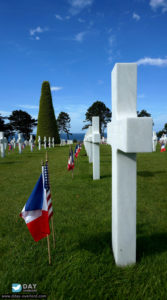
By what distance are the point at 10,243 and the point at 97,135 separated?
4652mm

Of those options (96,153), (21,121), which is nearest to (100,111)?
(21,121)

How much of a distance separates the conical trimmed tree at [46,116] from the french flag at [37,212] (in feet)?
119

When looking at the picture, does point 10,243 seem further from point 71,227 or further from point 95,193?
point 95,193

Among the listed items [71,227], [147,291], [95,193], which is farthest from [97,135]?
[147,291]

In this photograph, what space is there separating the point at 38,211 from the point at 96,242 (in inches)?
42.2

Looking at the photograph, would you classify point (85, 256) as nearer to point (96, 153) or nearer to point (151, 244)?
point (151, 244)

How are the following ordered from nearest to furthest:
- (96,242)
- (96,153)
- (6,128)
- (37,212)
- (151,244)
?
(37,212)
(151,244)
(96,242)
(96,153)
(6,128)

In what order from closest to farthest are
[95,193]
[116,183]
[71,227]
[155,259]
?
[116,183], [155,259], [71,227], [95,193]

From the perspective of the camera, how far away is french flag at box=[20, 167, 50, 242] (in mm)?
2531

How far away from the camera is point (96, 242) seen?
301 cm

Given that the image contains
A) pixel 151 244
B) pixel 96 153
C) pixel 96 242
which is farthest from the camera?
pixel 96 153

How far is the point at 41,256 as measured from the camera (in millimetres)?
2781

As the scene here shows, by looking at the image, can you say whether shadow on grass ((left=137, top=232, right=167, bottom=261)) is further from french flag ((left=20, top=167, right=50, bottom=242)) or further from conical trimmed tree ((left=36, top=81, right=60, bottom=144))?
conical trimmed tree ((left=36, top=81, right=60, bottom=144))

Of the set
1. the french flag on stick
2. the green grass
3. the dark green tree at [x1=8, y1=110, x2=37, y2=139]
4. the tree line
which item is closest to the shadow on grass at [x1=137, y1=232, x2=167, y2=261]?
the green grass
